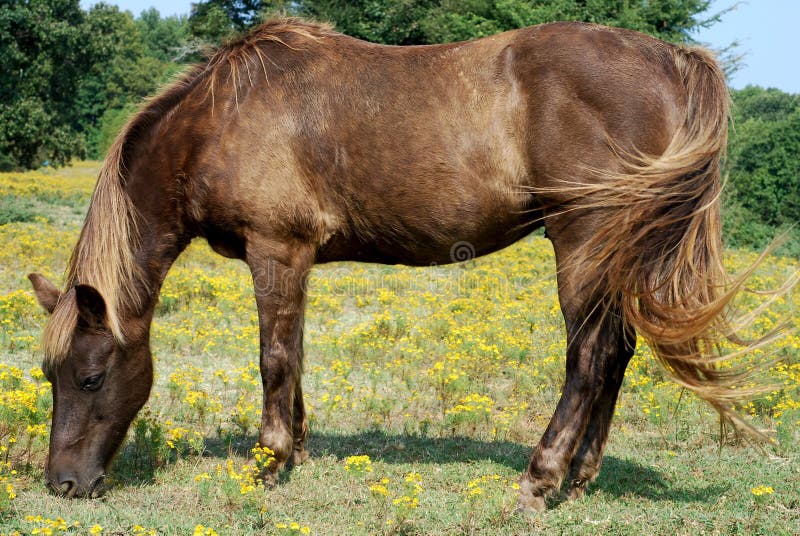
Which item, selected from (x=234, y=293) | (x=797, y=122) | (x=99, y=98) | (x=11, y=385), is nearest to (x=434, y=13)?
(x=797, y=122)

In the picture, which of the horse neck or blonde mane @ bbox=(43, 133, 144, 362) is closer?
blonde mane @ bbox=(43, 133, 144, 362)

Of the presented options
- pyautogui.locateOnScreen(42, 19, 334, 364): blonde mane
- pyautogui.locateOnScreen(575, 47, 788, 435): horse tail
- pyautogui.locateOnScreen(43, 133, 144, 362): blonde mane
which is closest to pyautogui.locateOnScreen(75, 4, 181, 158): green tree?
pyautogui.locateOnScreen(42, 19, 334, 364): blonde mane

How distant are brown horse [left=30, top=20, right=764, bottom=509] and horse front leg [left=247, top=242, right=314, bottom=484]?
1cm

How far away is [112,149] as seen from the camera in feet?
14.8

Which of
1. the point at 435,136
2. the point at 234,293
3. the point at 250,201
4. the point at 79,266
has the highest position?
the point at 435,136

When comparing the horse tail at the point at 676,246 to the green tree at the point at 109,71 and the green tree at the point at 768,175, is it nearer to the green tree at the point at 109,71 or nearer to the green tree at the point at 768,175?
the green tree at the point at 768,175

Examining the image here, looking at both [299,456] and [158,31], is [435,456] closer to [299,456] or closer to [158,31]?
[299,456]

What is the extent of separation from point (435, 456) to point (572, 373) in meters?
1.50

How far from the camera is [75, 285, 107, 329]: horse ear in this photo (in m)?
3.96

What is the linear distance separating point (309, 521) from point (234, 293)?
595 centimetres

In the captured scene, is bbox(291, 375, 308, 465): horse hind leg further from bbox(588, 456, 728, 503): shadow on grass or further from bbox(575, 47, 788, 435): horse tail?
bbox(575, 47, 788, 435): horse tail

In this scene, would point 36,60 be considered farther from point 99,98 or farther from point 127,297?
point 99,98

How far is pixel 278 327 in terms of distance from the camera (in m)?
4.39

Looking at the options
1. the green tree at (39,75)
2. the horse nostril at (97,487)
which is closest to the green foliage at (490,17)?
the green tree at (39,75)
